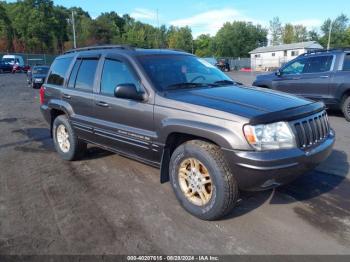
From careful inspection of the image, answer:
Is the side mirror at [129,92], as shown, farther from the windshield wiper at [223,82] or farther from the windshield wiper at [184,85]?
the windshield wiper at [223,82]

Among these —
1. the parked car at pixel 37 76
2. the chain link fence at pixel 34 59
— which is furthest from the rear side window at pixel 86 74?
the chain link fence at pixel 34 59

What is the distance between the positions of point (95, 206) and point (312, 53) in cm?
806

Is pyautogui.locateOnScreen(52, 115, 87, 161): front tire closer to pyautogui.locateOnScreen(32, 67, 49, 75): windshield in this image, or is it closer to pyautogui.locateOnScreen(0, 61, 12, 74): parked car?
pyautogui.locateOnScreen(32, 67, 49, 75): windshield

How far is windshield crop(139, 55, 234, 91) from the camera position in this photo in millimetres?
4191

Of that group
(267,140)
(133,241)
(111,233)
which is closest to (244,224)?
(267,140)

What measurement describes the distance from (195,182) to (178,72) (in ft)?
5.12

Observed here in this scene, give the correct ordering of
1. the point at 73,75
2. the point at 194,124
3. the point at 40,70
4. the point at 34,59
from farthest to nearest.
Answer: the point at 34,59 → the point at 40,70 → the point at 73,75 → the point at 194,124

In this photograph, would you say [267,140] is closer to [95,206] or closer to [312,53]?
[95,206]

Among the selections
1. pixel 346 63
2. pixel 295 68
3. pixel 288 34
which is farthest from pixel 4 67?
pixel 288 34

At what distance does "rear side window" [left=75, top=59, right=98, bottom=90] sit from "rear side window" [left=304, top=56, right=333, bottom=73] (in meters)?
6.73

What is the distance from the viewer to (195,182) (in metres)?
3.71

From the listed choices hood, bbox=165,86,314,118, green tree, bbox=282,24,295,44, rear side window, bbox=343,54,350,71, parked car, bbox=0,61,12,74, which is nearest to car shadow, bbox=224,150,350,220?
hood, bbox=165,86,314,118

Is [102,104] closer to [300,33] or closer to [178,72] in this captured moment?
[178,72]

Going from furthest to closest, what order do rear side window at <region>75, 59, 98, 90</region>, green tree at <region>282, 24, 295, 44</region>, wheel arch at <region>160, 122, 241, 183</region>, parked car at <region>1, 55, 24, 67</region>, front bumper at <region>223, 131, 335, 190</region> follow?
green tree at <region>282, 24, 295, 44</region>
parked car at <region>1, 55, 24, 67</region>
rear side window at <region>75, 59, 98, 90</region>
wheel arch at <region>160, 122, 241, 183</region>
front bumper at <region>223, 131, 335, 190</region>
